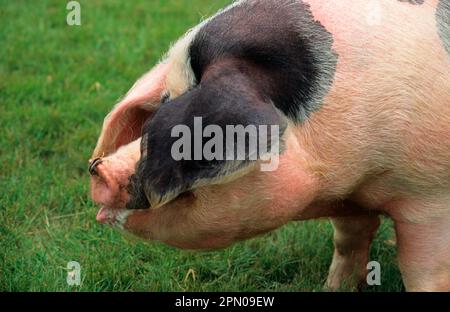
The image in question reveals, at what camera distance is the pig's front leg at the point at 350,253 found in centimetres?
327

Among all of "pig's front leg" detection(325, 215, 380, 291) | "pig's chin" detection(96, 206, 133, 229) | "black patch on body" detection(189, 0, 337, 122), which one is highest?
"black patch on body" detection(189, 0, 337, 122)

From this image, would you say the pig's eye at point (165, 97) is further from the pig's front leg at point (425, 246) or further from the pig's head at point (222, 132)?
the pig's front leg at point (425, 246)

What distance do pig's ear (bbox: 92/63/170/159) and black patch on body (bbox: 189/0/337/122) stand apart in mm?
197

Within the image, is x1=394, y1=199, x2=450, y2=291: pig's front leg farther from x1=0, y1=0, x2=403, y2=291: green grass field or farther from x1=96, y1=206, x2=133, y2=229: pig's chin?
x1=96, y1=206, x2=133, y2=229: pig's chin

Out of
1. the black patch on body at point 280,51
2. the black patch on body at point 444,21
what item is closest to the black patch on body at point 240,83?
the black patch on body at point 280,51

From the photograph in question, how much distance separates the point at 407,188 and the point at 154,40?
11.8 feet

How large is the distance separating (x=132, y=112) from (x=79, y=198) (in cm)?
138

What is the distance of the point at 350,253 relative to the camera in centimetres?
336

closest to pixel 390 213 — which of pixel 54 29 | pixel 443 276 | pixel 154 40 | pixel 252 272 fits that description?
pixel 443 276

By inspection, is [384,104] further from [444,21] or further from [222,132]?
[222,132]

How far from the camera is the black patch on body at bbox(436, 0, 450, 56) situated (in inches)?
103

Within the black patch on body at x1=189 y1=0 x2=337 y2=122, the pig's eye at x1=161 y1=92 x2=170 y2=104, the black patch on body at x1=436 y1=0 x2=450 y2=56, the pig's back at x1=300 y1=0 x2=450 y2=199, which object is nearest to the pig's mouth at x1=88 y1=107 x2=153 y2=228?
the pig's eye at x1=161 y1=92 x2=170 y2=104

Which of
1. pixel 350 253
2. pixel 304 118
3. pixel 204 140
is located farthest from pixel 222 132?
pixel 350 253

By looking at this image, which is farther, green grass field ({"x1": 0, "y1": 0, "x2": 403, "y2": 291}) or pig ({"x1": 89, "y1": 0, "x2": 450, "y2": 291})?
green grass field ({"x1": 0, "y1": 0, "x2": 403, "y2": 291})
